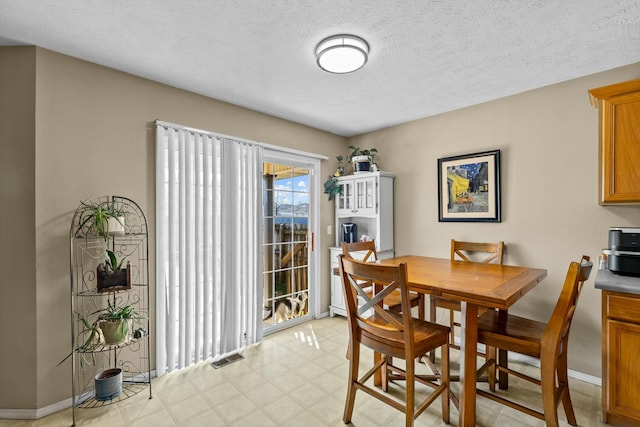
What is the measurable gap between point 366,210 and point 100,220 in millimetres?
2706

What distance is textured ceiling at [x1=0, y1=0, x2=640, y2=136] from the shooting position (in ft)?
5.62

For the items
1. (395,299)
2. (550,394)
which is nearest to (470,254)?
(395,299)

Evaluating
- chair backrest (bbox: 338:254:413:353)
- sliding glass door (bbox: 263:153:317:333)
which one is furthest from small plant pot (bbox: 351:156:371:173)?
chair backrest (bbox: 338:254:413:353)

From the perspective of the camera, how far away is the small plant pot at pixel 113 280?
217cm

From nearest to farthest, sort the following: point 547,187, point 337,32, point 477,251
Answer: point 337,32
point 547,187
point 477,251

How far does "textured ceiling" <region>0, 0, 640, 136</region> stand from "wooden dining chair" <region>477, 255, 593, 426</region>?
1.47m

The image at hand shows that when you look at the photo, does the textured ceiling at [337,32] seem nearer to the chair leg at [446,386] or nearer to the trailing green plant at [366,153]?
the trailing green plant at [366,153]

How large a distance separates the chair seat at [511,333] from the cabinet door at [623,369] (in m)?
0.40

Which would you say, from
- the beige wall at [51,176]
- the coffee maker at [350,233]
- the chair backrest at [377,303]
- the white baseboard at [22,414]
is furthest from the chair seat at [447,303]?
the white baseboard at [22,414]

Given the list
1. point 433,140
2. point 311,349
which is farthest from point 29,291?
point 433,140

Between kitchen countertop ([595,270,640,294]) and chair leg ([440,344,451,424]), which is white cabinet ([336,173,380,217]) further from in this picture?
kitchen countertop ([595,270,640,294])

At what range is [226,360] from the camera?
2.90 m

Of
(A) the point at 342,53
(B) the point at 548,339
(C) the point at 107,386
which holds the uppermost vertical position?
(A) the point at 342,53

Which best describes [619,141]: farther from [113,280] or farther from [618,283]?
[113,280]
